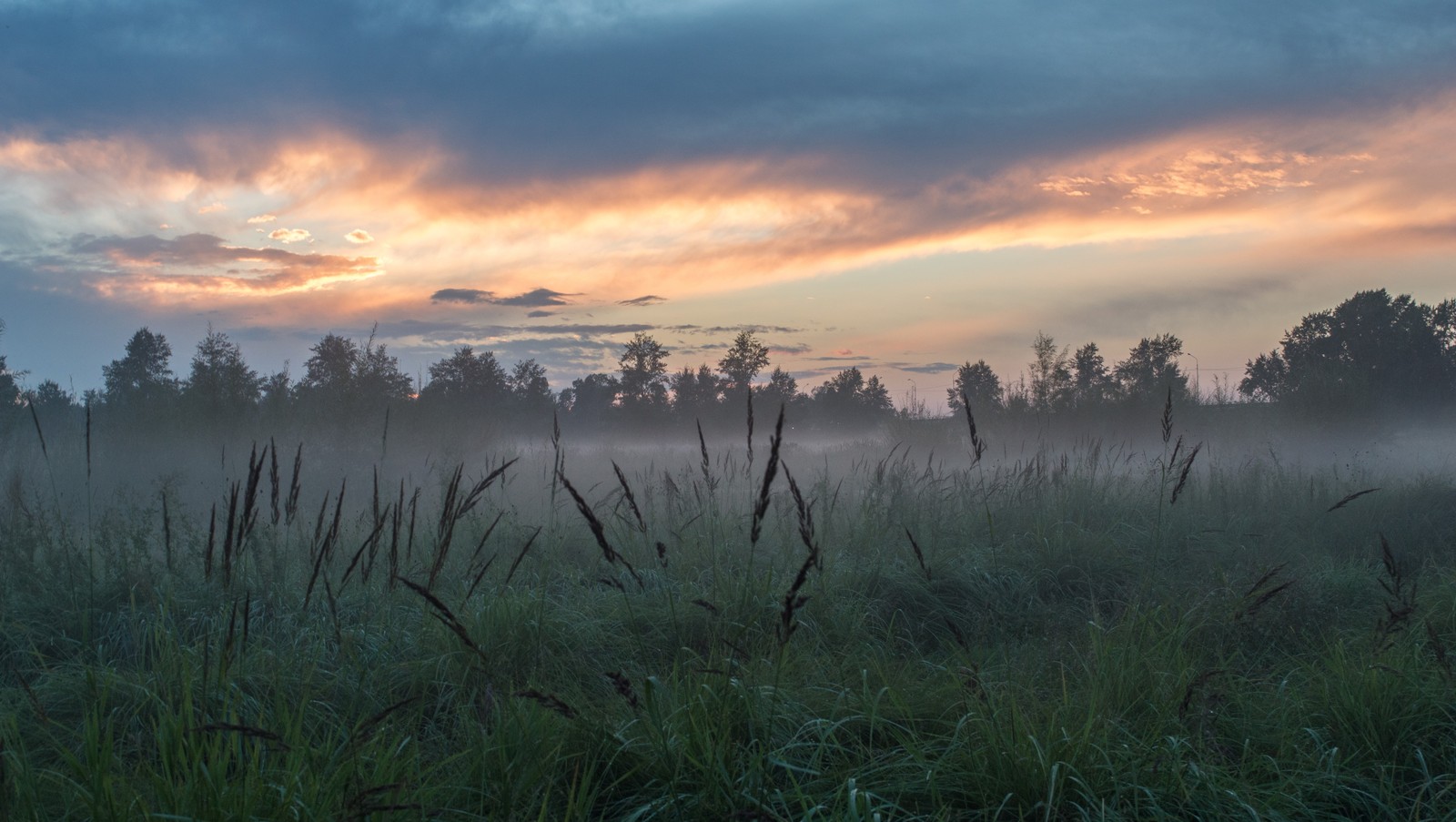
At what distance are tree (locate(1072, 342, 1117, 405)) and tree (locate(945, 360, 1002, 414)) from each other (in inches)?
81.0

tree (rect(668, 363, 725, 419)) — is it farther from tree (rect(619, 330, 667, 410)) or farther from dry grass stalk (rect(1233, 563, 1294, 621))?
dry grass stalk (rect(1233, 563, 1294, 621))

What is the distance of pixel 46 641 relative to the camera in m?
3.83

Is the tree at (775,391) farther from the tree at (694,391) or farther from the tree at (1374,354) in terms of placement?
the tree at (1374,354)

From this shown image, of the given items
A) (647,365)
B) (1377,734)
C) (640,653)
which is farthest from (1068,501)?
(647,365)

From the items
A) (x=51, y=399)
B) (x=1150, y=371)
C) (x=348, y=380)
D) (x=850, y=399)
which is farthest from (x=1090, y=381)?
(x=51, y=399)

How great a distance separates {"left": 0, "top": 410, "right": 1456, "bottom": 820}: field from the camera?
6.72 ft

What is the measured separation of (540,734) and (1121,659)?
2136mm

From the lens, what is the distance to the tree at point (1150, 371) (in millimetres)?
19312

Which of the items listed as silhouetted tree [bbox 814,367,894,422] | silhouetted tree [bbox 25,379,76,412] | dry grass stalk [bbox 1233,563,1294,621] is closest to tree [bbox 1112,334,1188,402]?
silhouetted tree [bbox 814,367,894,422]

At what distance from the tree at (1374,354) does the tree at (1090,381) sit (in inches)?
125

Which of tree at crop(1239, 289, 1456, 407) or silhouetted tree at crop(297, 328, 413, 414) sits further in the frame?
tree at crop(1239, 289, 1456, 407)

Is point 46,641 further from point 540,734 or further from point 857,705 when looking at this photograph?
point 857,705

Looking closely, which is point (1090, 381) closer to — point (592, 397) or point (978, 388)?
point (978, 388)

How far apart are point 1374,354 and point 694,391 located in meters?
20.8
